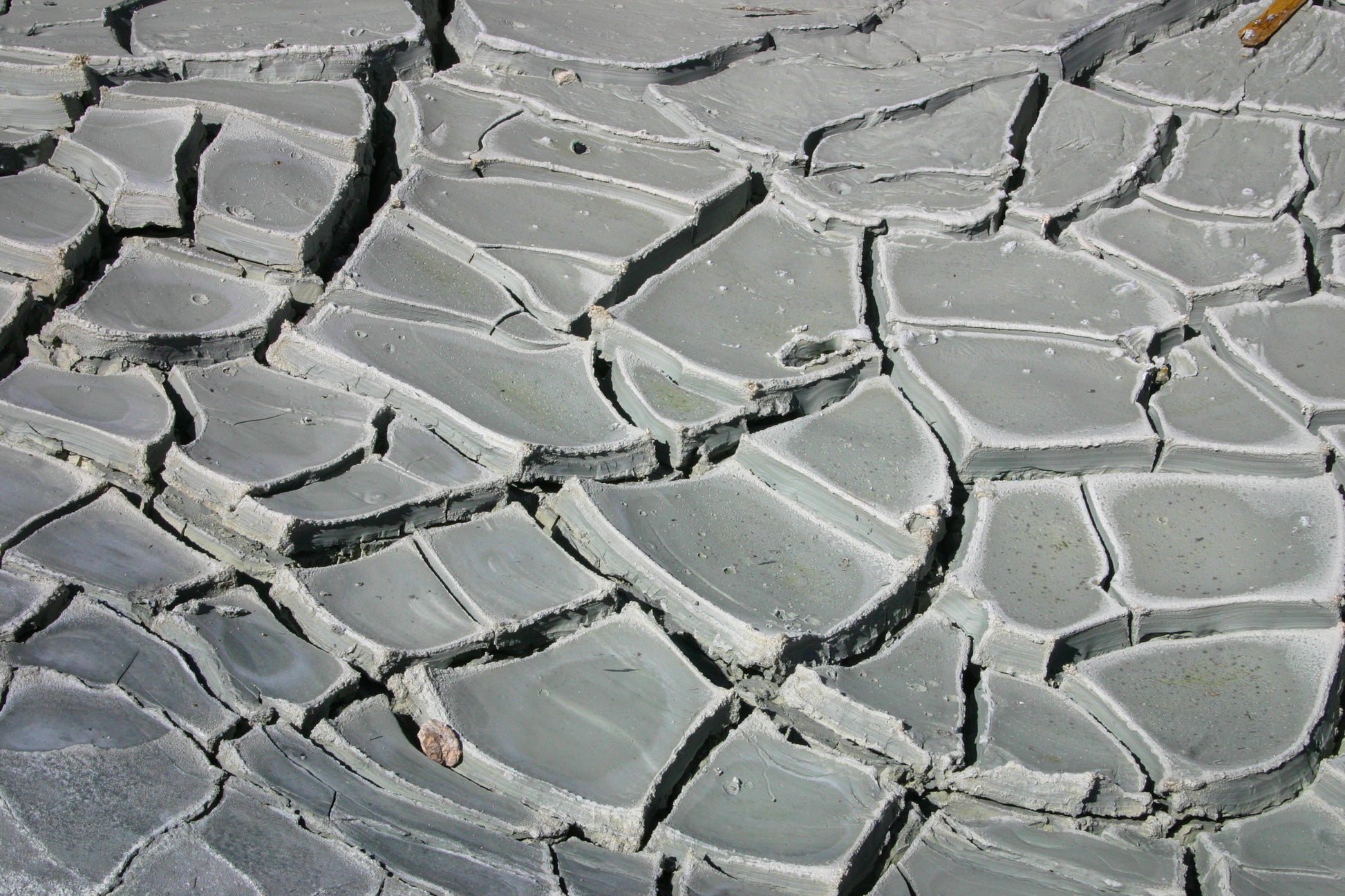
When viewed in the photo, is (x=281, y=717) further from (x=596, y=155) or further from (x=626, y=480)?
(x=596, y=155)

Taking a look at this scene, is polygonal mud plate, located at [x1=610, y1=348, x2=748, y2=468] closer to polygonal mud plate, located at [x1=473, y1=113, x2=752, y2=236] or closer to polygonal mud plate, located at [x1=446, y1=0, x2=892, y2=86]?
polygonal mud plate, located at [x1=473, y1=113, x2=752, y2=236]

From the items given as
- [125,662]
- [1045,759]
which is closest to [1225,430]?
[1045,759]

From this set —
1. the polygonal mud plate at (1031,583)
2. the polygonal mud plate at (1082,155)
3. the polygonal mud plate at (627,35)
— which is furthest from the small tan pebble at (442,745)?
the polygonal mud plate at (627,35)

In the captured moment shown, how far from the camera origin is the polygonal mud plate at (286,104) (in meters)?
2.29

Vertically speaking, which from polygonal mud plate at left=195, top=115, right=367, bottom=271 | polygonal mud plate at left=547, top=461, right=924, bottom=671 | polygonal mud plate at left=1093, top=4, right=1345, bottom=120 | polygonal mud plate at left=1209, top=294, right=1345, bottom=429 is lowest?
polygonal mud plate at left=195, top=115, right=367, bottom=271

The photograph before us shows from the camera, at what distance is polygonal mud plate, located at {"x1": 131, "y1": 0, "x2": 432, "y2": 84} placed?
8.09ft

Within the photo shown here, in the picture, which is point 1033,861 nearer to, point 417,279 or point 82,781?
point 82,781

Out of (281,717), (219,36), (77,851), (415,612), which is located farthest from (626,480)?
(219,36)

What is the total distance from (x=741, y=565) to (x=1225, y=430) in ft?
2.99

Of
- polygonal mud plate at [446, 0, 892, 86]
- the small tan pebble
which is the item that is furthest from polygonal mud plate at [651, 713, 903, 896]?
polygonal mud plate at [446, 0, 892, 86]

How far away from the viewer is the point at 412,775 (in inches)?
54.4

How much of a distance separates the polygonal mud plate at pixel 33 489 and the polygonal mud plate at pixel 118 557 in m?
0.02

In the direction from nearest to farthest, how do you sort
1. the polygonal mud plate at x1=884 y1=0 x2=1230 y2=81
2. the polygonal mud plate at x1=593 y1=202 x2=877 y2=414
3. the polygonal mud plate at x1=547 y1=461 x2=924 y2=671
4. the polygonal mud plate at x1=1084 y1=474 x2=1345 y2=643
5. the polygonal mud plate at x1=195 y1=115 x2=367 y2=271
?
the polygonal mud plate at x1=547 y1=461 x2=924 y2=671
the polygonal mud plate at x1=1084 y1=474 x2=1345 y2=643
the polygonal mud plate at x1=593 y1=202 x2=877 y2=414
the polygonal mud plate at x1=195 y1=115 x2=367 y2=271
the polygonal mud plate at x1=884 y1=0 x2=1230 y2=81

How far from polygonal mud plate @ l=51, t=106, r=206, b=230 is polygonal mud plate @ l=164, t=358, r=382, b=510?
412mm
